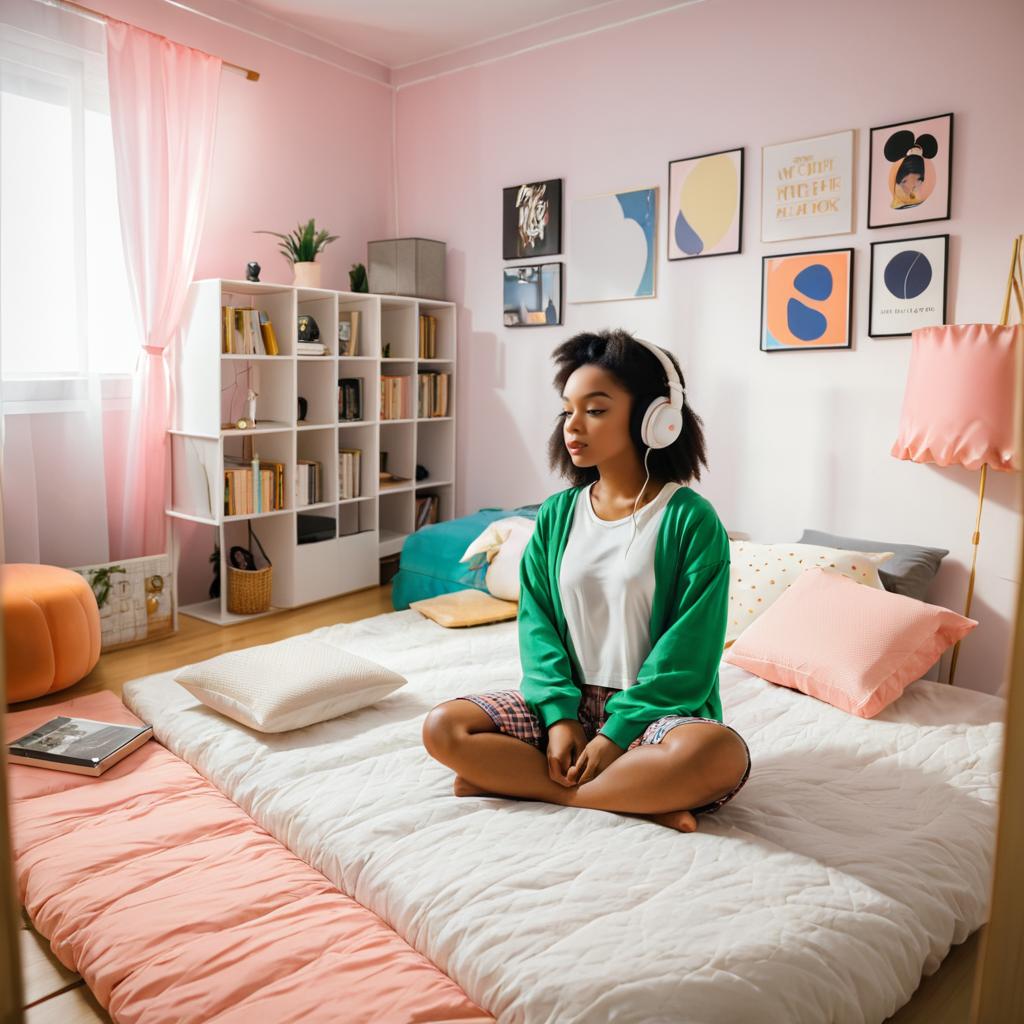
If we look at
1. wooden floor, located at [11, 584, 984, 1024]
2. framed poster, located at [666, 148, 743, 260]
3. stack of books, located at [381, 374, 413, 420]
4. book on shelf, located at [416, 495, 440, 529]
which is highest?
framed poster, located at [666, 148, 743, 260]

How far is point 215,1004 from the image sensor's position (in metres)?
1.26

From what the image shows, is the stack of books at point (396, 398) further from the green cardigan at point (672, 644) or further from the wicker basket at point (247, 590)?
the green cardigan at point (672, 644)

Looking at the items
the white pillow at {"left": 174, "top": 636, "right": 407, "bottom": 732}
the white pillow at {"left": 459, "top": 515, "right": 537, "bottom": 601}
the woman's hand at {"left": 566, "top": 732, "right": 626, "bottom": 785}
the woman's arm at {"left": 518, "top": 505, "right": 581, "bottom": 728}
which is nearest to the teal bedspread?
the white pillow at {"left": 459, "top": 515, "right": 537, "bottom": 601}

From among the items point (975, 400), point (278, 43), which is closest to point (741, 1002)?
point (975, 400)

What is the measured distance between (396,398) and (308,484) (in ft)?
2.07

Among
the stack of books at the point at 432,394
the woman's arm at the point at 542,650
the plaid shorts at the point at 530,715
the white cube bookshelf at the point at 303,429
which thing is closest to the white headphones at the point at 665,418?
the woman's arm at the point at 542,650

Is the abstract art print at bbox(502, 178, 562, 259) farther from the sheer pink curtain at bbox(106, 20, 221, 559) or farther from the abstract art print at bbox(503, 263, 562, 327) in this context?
the sheer pink curtain at bbox(106, 20, 221, 559)

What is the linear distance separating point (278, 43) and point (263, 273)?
0.99 meters

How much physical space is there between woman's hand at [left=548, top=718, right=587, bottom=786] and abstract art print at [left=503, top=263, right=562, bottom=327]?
2533 millimetres

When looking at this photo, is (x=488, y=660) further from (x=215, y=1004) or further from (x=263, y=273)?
(x=263, y=273)

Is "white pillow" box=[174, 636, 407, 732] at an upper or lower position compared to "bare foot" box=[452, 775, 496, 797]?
upper

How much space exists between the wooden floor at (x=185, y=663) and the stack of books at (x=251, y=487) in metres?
0.45

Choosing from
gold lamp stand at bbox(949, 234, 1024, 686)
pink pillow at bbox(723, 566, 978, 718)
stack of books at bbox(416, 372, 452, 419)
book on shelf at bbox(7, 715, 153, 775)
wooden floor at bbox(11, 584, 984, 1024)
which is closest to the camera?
wooden floor at bbox(11, 584, 984, 1024)

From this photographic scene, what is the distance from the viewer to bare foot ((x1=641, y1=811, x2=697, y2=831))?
62.2 inches
